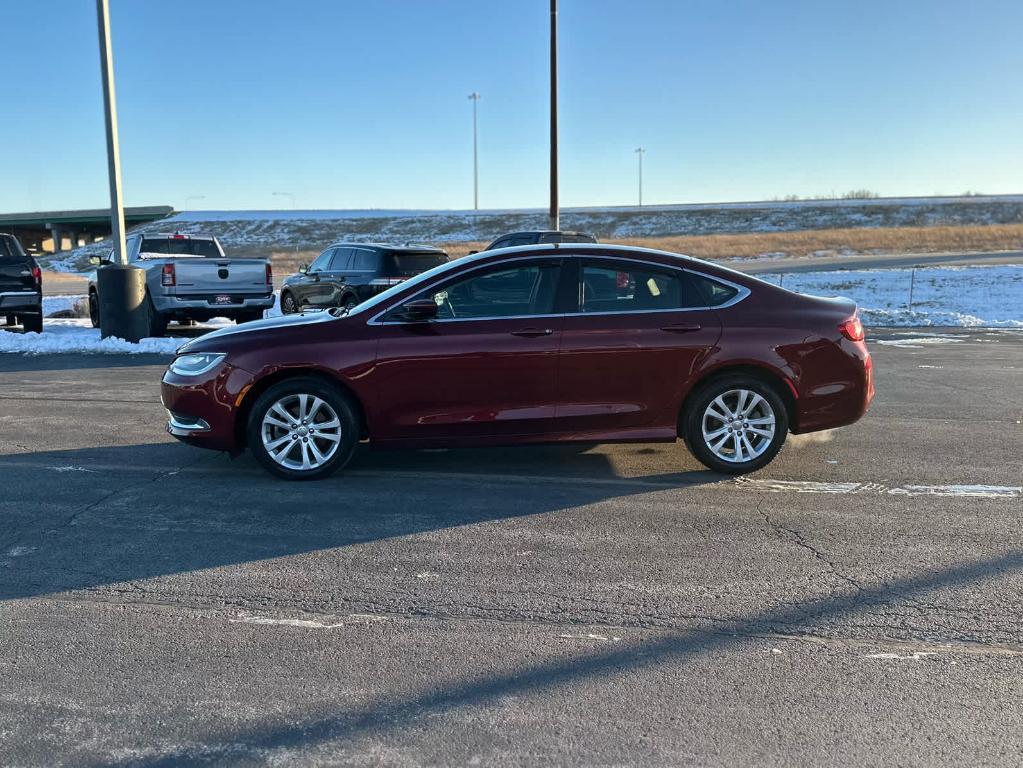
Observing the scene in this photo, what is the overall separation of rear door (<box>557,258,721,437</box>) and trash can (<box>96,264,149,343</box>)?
1004 centimetres

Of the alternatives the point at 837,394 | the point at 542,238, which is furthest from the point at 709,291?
the point at 542,238

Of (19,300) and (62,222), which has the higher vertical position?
(62,222)

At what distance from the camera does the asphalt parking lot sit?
316cm

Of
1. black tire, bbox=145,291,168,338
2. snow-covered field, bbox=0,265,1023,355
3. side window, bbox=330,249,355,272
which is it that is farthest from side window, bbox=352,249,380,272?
black tire, bbox=145,291,168,338

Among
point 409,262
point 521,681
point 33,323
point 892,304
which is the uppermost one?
point 409,262

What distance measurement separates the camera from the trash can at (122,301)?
14.1 metres

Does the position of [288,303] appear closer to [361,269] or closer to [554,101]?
[361,269]

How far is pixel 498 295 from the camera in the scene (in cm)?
649

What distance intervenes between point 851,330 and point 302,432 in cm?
403

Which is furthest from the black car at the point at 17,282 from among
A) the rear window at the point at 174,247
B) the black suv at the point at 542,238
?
the black suv at the point at 542,238

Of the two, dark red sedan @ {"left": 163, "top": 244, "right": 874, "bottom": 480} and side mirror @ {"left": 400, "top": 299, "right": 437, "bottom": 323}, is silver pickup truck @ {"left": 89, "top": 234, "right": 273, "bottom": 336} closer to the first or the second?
→ dark red sedan @ {"left": 163, "top": 244, "right": 874, "bottom": 480}

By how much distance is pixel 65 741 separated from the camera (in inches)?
122

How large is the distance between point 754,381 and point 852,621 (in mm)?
2662

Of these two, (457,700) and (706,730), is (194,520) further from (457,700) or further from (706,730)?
(706,730)
